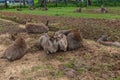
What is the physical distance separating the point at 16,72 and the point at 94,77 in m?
2.21

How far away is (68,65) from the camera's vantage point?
32.0 ft

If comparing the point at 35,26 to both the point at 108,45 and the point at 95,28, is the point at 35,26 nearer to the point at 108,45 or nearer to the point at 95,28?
the point at 95,28

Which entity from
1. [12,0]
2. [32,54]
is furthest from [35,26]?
[12,0]

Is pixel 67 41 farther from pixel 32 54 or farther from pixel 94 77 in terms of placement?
pixel 94 77

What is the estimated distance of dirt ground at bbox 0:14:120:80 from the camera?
9.27m

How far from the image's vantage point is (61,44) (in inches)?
415

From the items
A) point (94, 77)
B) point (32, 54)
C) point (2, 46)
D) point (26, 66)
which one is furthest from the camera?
point (2, 46)

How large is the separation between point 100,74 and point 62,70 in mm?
1039

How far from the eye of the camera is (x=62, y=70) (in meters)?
9.48

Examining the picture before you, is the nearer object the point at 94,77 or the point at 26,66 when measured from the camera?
the point at 94,77

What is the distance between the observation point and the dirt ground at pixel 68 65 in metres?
9.27

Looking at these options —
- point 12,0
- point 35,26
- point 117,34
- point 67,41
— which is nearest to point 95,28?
point 117,34

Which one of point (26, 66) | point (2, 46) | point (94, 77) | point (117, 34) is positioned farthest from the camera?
point (117, 34)

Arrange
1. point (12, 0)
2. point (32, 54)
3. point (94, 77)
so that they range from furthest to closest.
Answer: point (12, 0), point (32, 54), point (94, 77)
